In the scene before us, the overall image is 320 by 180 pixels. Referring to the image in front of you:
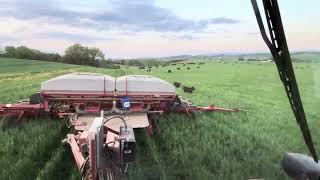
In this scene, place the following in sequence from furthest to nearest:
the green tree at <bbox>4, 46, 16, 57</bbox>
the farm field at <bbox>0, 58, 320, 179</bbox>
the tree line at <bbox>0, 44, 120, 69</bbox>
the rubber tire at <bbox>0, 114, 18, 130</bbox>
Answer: the green tree at <bbox>4, 46, 16, 57</bbox> → the tree line at <bbox>0, 44, 120, 69</bbox> → the rubber tire at <bbox>0, 114, 18, 130</bbox> → the farm field at <bbox>0, 58, 320, 179</bbox>

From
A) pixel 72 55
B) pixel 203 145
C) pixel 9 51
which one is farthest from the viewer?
pixel 9 51

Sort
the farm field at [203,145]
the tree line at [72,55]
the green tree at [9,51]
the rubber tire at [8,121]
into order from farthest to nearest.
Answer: the green tree at [9,51] → the tree line at [72,55] → the rubber tire at [8,121] → the farm field at [203,145]

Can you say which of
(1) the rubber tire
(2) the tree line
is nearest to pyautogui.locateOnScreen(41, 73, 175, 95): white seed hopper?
(1) the rubber tire

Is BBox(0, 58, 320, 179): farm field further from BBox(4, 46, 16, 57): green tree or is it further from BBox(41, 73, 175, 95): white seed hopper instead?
BBox(4, 46, 16, 57): green tree

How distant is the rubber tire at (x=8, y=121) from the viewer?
966cm

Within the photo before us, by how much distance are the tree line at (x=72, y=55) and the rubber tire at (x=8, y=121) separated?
46.7ft

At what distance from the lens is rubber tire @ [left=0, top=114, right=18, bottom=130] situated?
9.66 m

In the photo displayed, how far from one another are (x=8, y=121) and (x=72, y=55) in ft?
56.6

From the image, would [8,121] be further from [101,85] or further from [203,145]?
[203,145]

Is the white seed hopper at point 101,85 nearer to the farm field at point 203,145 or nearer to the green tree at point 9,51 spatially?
the farm field at point 203,145

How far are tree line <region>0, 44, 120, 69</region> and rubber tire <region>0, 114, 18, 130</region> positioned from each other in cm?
1422

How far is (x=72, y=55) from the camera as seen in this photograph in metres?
26.8

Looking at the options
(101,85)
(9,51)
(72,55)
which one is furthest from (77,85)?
(9,51)

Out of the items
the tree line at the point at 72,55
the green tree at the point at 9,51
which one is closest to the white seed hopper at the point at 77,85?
the tree line at the point at 72,55
